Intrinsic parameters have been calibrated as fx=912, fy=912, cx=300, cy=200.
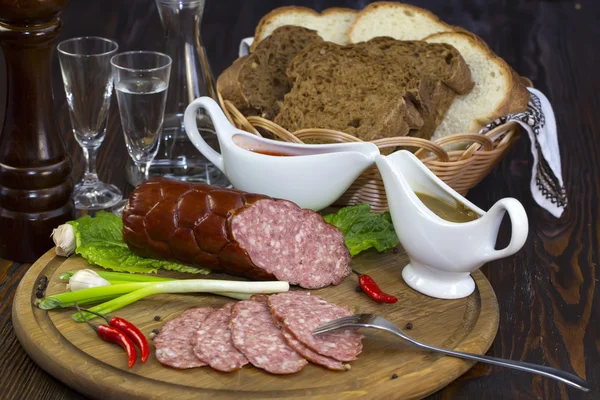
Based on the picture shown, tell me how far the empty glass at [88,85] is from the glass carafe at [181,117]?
0.32 meters

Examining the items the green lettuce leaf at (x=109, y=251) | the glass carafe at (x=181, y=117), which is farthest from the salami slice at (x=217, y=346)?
the glass carafe at (x=181, y=117)

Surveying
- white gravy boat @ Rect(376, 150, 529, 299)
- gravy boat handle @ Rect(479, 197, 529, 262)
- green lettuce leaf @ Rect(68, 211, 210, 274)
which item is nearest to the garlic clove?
green lettuce leaf @ Rect(68, 211, 210, 274)

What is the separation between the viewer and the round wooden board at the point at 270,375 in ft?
7.44

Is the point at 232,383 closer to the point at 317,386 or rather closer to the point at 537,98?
the point at 317,386

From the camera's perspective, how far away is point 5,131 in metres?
2.91

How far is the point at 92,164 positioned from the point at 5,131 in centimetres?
66

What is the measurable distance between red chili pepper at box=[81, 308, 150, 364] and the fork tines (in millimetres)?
446

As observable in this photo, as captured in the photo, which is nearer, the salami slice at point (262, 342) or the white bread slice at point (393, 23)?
the salami slice at point (262, 342)

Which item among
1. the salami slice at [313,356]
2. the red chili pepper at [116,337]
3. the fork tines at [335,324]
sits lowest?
the red chili pepper at [116,337]

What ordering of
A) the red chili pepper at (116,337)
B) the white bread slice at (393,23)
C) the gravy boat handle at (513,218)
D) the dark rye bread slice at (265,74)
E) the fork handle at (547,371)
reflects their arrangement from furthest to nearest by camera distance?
the white bread slice at (393,23) → the dark rye bread slice at (265,74) → the gravy boat handle at (513,218) → the red chili pepper at (116,337) → the fork handle at (547,371)

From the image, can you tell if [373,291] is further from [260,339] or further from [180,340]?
[180,340]

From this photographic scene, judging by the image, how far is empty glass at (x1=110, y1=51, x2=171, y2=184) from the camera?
3.14 meters

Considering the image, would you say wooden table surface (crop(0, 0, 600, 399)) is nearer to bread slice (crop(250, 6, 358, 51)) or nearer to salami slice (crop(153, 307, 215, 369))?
salami slice (crop(153, 307, 215, 369))

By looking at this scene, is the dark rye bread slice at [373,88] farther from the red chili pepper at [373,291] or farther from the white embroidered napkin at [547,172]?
the red chili pepper at [373,291]
